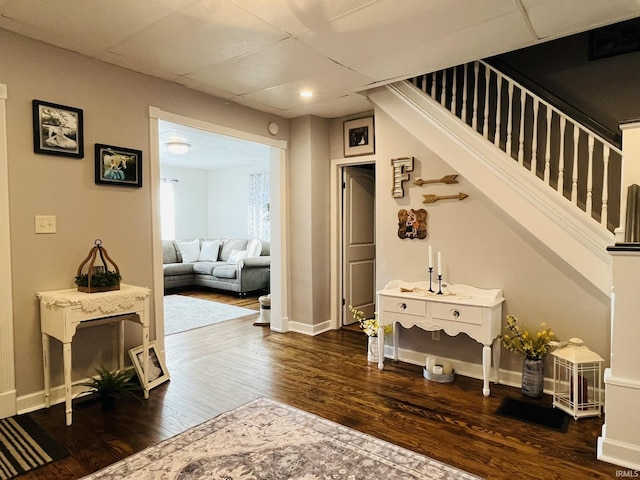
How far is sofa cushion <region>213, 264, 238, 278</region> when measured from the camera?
6.80 m

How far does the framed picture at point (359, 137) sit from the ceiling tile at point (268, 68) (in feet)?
4.09

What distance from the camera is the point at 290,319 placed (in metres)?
4.67

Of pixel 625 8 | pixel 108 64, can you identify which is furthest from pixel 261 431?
pixel 625 8

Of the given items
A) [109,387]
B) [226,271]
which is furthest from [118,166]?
[226,271]

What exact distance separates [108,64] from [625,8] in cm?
337

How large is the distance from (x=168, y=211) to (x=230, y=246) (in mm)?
1735

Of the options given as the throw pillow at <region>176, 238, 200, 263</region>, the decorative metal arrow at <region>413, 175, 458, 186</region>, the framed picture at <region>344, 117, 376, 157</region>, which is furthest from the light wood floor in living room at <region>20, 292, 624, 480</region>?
the throw pillow at <region>176, 238, 200, 263</region>

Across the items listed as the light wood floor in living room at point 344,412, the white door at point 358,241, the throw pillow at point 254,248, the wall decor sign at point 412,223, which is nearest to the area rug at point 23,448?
the light wood floor in living room at point 344,412

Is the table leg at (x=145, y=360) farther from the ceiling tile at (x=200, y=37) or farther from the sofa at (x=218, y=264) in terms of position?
the sofa at (x=218, y=264)

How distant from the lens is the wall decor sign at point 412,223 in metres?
3.48

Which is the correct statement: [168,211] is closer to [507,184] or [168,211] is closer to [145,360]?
[145,360]

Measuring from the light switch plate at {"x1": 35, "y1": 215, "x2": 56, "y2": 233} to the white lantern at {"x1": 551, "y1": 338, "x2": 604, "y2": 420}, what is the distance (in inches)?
137

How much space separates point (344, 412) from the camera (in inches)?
102

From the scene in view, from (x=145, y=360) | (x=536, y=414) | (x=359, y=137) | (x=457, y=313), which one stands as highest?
(x=359, y=137)
